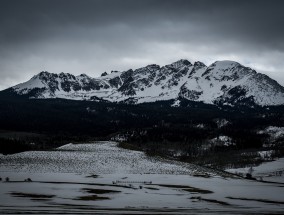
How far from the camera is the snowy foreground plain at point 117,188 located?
48531 millimetres

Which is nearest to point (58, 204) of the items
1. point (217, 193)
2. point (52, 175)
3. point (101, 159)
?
point (217, 193)

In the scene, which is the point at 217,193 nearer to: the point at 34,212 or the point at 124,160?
the point at 34,212

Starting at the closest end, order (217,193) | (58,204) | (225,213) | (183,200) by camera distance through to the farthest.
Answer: (225,213) → (58,204) → (183,200) → (217,193)

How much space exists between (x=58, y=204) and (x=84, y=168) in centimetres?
5385

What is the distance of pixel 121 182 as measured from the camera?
273 ft

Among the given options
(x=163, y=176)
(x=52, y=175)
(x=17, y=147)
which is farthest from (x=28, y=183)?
(x=17, y=147)

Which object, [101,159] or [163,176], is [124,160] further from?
[163,176]

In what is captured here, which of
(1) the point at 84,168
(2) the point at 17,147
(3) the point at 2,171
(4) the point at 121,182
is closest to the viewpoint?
(4) the point at 121,182

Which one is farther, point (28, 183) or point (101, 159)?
point (101, 159)

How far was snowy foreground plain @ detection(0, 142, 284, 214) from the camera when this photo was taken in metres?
48.5

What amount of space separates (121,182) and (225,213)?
40556 millimetres

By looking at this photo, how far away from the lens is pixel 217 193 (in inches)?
2758

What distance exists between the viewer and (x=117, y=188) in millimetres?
71750

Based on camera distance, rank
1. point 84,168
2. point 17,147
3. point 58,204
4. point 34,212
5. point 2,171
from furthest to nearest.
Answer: point 17,147 < point 84,168 < point 2,171 < point 58,204 < point 34,212
